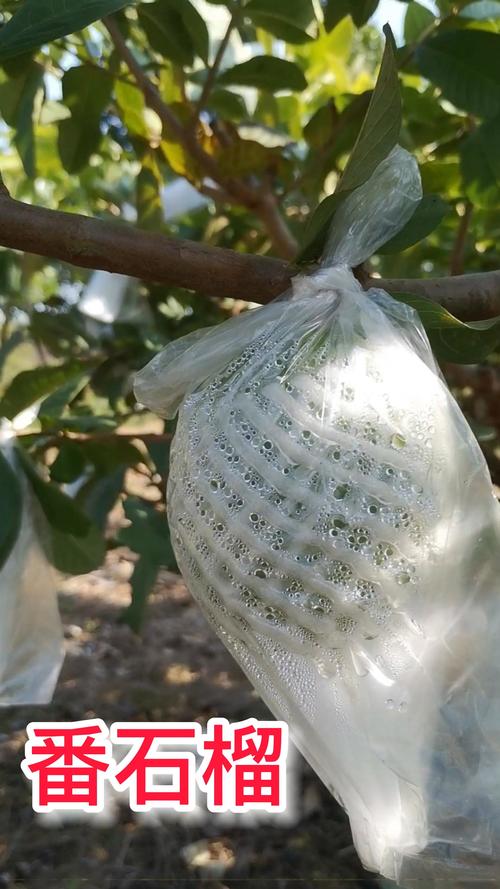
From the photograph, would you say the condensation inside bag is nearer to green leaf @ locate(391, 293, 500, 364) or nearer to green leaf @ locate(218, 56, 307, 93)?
green leaf @ locate(391, 293, 500, 364)

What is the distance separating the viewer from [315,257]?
53 cm

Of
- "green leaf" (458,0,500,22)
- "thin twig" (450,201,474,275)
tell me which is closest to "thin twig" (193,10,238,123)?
"green leaf" (458,0,500,22)

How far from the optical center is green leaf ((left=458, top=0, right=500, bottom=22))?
842 mm

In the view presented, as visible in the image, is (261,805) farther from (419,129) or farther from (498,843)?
(419,129)

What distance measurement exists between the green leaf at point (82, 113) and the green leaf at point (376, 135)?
0.50 meters

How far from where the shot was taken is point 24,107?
0.78 metres

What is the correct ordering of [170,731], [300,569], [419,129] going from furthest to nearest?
[170,731] < [419,129] < [300,569]

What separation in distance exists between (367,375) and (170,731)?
0.80 metres

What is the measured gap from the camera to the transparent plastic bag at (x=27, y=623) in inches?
30.3

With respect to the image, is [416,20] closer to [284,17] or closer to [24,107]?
[284,17]

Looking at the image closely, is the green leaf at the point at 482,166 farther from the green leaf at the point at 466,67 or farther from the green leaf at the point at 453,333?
the green leaf at the point at 453,333

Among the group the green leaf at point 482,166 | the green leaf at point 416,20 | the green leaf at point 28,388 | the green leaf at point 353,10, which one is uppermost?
the green leaf at point 416,20

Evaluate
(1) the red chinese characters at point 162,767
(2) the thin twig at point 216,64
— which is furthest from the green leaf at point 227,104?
(1) the red chinese characters at point 162,767

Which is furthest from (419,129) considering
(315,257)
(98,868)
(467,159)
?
(98,868)
